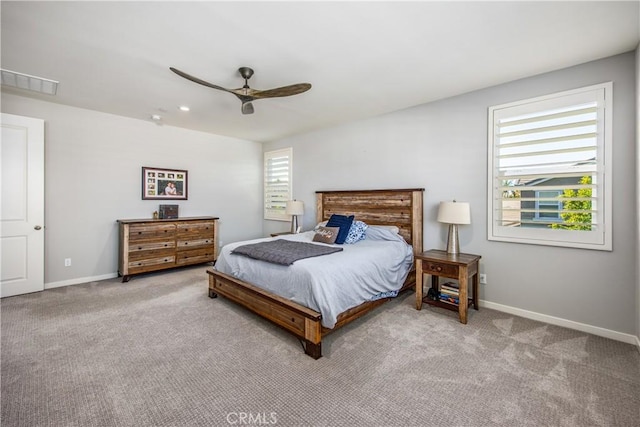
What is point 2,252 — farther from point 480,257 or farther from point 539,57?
point 539,57

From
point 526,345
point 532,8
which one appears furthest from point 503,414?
point 532,8

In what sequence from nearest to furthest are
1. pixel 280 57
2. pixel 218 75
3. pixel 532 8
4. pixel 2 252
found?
pixel 532 8
pixel 280 57
pixel 218 75
pixel 2 252

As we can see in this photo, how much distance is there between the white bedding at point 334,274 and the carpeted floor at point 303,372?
37 cm

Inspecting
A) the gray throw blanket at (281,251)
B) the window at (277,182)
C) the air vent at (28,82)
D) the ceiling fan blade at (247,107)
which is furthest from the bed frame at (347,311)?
the air vent at (28,82)

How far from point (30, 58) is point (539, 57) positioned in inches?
187

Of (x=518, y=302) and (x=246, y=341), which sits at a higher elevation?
(x=518, y=302)

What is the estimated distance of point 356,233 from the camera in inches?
149

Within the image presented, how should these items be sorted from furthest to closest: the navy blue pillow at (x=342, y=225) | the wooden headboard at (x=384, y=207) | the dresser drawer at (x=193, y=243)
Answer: the dresser drawer at (x=193, y=243) < the wooden headboard at (x=384, y=207) < the navy blue pillow at (x=342, y=225)

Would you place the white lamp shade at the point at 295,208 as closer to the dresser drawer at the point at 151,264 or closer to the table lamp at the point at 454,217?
the dresser drawer at the point at 151,264

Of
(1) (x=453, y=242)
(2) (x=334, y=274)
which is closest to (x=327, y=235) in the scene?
(2) (x=334, y=274)

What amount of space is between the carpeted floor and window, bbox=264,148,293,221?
10.4 ft

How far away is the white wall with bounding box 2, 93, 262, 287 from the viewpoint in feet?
12.7

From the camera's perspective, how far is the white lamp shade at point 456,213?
3.11 meters

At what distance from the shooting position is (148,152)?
15.5ft
